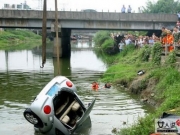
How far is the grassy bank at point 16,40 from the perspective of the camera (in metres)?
70.3

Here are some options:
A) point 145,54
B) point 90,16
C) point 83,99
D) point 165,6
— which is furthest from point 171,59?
point 165,6

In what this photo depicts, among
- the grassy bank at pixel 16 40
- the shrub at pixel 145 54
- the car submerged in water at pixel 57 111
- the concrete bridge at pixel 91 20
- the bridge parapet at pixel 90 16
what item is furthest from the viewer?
the grassy bank at pixel 16 40

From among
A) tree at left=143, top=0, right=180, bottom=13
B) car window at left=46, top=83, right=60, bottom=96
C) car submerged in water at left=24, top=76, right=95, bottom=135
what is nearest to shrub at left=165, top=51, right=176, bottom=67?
car submerged in water at left=24, top=76, right=95, bottom=135

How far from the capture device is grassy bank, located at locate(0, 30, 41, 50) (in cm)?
7027

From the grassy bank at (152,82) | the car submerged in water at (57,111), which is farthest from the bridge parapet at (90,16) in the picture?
the car submerged in water at (57,111)

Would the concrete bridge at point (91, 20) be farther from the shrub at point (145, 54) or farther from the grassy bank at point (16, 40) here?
the grassy bank at point (16, 40)

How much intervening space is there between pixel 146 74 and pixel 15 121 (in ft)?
25.8

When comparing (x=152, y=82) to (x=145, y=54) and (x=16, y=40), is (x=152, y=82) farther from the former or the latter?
(x=16, y=40)

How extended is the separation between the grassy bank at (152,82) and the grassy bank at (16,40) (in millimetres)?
43862

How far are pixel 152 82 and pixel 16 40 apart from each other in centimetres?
6880

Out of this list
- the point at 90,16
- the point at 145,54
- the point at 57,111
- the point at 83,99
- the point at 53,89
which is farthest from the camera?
the point at 90,16

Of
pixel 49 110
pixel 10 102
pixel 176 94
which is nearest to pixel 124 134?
pixel 49 110

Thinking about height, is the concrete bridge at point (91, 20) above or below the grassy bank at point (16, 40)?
above

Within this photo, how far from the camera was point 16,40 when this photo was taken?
8456 centimetres
